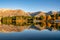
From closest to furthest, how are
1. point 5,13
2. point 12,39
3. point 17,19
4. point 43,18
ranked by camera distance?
point 12,39 < point 17,19 < point 43,18 < point 5,13

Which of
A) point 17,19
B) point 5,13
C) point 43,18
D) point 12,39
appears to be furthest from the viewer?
point 5,13

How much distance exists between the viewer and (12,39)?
16.2 metres

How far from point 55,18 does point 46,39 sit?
66.1 meters

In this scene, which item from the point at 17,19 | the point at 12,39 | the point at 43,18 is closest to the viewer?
the point at 12,39

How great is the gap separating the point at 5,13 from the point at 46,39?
179m

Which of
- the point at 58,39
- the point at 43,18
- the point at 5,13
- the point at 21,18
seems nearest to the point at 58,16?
the point at 43,18

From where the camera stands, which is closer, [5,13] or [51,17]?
[51,17]

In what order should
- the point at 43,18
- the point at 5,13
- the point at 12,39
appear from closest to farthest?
the point at 12,39
the point at 43,18
the point at 5,13

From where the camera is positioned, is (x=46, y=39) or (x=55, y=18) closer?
(x=46, y=39)

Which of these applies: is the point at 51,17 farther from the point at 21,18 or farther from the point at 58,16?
the point at 21,18

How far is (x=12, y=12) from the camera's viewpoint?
19962cm

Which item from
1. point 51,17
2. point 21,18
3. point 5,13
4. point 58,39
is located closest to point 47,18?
point 51,17

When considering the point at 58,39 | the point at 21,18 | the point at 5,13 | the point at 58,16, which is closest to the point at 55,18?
the point at 58,16

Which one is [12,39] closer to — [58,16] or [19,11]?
[58,16]
